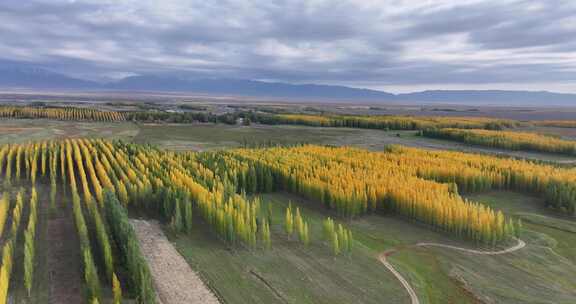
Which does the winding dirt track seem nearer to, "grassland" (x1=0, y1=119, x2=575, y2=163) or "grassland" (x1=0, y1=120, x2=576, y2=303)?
"grassland" (x1=0, y1=120, x2=576, y2=303)

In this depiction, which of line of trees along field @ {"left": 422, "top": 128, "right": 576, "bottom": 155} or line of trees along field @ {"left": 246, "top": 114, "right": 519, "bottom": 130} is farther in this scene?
line of trees along field @ {"left": 246, "top": 114, "right": 519, "bottom": 130}

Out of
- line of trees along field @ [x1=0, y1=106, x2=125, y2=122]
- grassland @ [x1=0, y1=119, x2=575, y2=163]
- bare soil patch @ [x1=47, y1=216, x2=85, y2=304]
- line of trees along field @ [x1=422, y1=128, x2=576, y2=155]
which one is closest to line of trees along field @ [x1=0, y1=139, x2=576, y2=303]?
bare soil patch @ [x1=47, y1=216, x2=85, y2=304]

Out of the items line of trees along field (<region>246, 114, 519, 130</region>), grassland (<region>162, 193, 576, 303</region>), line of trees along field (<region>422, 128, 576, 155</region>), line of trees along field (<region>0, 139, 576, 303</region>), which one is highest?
line of trees along field (<region>246, 114, 519, 130</region>)

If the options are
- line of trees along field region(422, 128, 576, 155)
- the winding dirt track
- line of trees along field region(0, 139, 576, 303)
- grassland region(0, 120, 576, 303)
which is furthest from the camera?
line of trees along field region(422, 128, 576, 155)

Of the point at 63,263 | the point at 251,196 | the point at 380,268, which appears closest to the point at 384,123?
the point at 251,196

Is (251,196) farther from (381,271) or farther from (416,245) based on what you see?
(381,271)

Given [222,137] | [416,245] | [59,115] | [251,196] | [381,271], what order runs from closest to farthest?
1. [381,271]
2. [416,245]
3. [251,196]
4. [222,137]
5. [59,115]

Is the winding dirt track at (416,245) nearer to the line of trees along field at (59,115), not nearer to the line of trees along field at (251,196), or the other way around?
the line of trees along field at (251,196)

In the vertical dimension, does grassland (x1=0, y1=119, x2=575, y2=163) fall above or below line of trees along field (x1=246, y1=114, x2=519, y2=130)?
below
